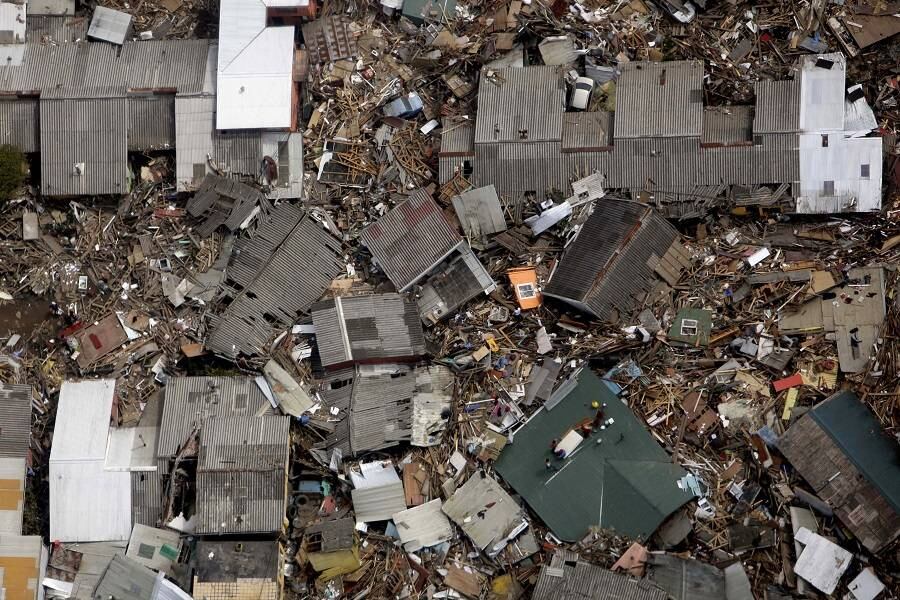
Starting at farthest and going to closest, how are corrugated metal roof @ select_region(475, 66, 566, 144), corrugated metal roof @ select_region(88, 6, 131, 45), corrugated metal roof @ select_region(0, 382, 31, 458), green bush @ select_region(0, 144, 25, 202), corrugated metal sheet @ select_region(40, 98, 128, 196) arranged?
corrugated metal roof @ select_region(88, 6, 131, 45), corrugated metal sheet @ select_region(40, 98, 128, 196), green bush @ select_region(0, 144, 25, 202), corrugated metal roof @ select_region(475, 66, 566, 144), corrugated metal roof @ select_region(0, 382, 31, 458)

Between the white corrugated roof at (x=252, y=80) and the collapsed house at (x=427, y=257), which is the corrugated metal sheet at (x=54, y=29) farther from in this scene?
the collapsed house at (x=427, y=257)

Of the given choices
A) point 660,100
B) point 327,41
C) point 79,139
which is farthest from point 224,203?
point 660,100

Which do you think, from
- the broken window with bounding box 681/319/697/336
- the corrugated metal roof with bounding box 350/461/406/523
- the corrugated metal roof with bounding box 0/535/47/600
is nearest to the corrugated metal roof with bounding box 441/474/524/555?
the corrugated metal roof with bounding box 350/461/406/523

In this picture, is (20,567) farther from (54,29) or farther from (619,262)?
(619,262)

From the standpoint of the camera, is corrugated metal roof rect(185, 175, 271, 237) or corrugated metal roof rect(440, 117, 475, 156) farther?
corrugated metal roof rect(185, 175, 271, 237)

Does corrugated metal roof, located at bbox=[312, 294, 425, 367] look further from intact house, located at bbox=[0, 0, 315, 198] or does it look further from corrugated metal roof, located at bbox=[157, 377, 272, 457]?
intact house, located at bbox=[0, 0, 315, 198]

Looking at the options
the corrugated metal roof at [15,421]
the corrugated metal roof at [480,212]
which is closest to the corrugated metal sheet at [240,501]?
the corrugated metal roof at [15,421]

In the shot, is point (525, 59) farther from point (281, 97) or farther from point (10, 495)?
point (10, 495)
